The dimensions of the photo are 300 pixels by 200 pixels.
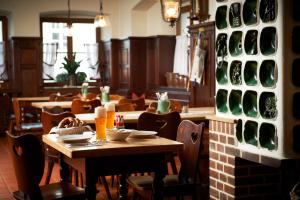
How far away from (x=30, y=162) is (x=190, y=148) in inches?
44.0

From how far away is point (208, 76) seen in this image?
7.85 metres

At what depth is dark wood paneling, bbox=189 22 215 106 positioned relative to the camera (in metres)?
7.69

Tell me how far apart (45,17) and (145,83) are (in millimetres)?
2649

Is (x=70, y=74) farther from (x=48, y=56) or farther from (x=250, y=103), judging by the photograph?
(x=250, y=103)

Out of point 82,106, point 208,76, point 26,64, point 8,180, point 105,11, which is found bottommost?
point 8,180

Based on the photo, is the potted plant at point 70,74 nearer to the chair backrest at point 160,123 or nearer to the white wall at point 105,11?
the white wall at point 105,11

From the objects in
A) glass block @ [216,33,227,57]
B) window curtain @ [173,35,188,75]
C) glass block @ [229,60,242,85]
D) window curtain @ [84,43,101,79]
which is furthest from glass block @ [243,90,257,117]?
window curtain @ [84,43,101,79]

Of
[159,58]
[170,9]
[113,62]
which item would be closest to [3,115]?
[113,62]

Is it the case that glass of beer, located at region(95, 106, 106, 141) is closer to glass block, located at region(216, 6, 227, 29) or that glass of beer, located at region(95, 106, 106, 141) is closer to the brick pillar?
the brick pillar

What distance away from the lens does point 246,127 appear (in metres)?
3.30

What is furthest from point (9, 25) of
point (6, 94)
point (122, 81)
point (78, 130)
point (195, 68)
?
point (78, 130)

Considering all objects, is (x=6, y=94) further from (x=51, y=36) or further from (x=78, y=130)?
(x=78, y=130)

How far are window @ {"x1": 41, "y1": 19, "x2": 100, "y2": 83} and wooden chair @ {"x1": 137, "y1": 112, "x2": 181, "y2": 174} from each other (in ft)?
22.9

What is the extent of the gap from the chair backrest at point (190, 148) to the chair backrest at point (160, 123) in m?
0.65
